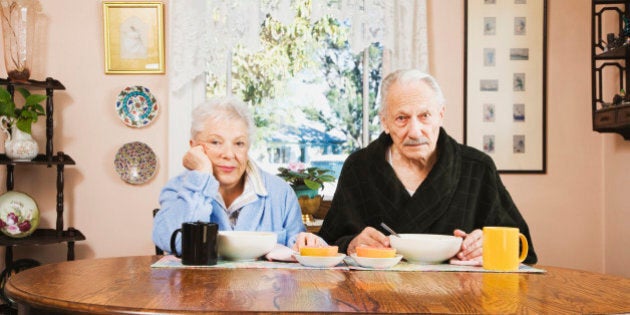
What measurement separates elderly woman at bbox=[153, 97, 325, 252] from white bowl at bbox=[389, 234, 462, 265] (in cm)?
27

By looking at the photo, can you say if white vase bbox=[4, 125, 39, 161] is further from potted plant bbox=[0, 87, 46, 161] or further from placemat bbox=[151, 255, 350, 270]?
placemat bbox=[151, 255, 350, 270]

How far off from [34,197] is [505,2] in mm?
2925

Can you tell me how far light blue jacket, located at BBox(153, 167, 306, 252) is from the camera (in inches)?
73.0

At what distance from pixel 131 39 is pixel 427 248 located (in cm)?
266

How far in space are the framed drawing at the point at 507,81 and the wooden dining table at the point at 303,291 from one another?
7.26 feet

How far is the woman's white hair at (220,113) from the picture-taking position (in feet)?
6.64

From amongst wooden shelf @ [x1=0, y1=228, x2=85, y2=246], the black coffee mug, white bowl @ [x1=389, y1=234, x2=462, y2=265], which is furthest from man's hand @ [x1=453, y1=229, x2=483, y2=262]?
wooden shelf @ [x1=0, y1=228, x2=85, y2=246]

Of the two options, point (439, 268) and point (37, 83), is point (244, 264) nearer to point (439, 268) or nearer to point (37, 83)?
point (439, 268)

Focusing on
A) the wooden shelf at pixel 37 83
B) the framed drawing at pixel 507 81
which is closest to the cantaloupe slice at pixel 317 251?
the framed drawing at pixel 507 81

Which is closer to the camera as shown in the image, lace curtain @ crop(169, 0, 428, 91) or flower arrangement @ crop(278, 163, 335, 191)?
flower arrangement @ crop(278, 163, 335, 191)

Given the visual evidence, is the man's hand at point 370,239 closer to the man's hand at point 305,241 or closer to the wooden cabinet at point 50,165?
the man's hand at point 305,241

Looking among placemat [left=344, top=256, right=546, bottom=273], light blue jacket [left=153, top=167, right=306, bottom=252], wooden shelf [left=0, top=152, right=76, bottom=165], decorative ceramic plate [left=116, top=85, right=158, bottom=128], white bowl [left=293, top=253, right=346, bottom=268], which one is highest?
decorative ceramic plate [left=116, top=85, right=158, bottom=128]

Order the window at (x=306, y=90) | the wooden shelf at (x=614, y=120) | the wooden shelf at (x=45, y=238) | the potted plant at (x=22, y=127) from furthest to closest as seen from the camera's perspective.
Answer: the window at (x=306, y=90) < the potted plant at (x=22, y=127) < the wooden shelf at (x=45, y=238) < the wooden shelf at (x=614, y=120)

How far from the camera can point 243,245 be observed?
1.68 metres
